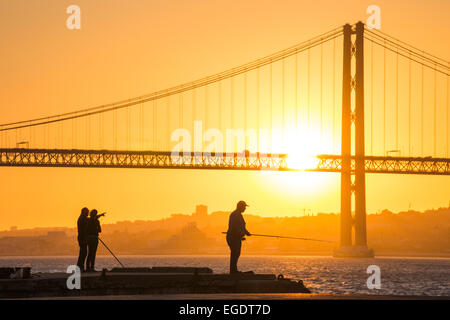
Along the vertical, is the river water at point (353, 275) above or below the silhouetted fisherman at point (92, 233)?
below

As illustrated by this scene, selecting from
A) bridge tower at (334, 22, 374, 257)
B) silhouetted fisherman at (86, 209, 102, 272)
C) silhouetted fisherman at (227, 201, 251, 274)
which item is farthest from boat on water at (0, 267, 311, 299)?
bridge tower at (334, 22, 374, 257)

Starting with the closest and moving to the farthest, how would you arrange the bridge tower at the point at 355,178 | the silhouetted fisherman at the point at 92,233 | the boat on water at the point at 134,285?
the boat on water at the point at 134,285
the silhouetted fisherman at the point at 92,233
the bridge tower at the point at 355,178

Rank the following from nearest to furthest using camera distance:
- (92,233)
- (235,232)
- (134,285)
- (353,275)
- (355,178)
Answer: (134,285)
(235,232)
(92,233)
(353,275)
(355,178)

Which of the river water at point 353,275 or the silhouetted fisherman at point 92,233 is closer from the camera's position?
the silhouetted fisherman at point 92,233

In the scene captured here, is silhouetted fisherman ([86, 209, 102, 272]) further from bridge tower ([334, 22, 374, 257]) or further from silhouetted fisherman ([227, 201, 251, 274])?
bridge tower ([334, 22, 374, 257])

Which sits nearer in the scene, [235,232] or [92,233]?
[235,232]

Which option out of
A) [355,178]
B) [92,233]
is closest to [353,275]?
[355,178]

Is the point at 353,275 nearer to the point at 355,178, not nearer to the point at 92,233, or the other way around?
the point at 355,178

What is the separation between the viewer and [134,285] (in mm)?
16266

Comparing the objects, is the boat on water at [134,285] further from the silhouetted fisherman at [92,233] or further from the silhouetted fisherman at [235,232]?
the silhouetted fisherman at [92,233]

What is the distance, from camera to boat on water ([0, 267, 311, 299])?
15.4m

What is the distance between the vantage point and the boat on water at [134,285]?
15.4m

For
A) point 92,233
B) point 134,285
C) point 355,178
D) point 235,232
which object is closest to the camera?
point 134,285

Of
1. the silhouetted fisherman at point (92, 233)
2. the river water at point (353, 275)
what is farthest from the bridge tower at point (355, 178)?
the silhouetted fisherman at point (92, 233)
